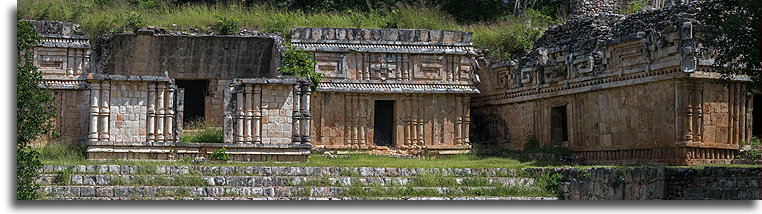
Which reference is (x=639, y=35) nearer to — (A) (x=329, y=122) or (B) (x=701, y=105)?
(B) (x=701, y=105)

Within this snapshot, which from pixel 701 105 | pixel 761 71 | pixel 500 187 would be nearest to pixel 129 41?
pixel 500 187

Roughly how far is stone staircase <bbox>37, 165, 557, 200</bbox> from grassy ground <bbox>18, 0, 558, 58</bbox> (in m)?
8.10

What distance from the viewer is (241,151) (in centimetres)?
2195

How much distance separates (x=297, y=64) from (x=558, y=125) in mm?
6204

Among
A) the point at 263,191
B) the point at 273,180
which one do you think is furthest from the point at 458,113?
the point at 263,191

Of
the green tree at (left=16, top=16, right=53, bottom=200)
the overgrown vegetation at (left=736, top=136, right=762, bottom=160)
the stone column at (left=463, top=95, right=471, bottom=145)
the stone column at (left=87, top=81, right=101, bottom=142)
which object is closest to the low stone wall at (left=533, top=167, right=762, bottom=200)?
the overgrown vegetation at (left=736, top=136, right=762, bottom=160)

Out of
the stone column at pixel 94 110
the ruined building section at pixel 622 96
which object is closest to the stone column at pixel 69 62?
the stone column at pixel 94 110

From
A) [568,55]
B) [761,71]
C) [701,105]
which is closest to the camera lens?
[761,71]

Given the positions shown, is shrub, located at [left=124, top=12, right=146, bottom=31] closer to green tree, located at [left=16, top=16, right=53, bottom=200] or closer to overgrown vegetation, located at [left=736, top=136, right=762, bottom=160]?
green tree, located at [left=16, top=16, right=53, bottom=200]

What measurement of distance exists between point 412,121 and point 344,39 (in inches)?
101

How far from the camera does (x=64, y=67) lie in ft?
83.1

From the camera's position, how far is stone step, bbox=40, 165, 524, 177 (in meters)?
18.7

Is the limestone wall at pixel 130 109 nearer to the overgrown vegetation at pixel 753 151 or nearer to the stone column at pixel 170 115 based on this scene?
the stone column at pixel 170 115

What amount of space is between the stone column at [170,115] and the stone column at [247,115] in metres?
1.44
